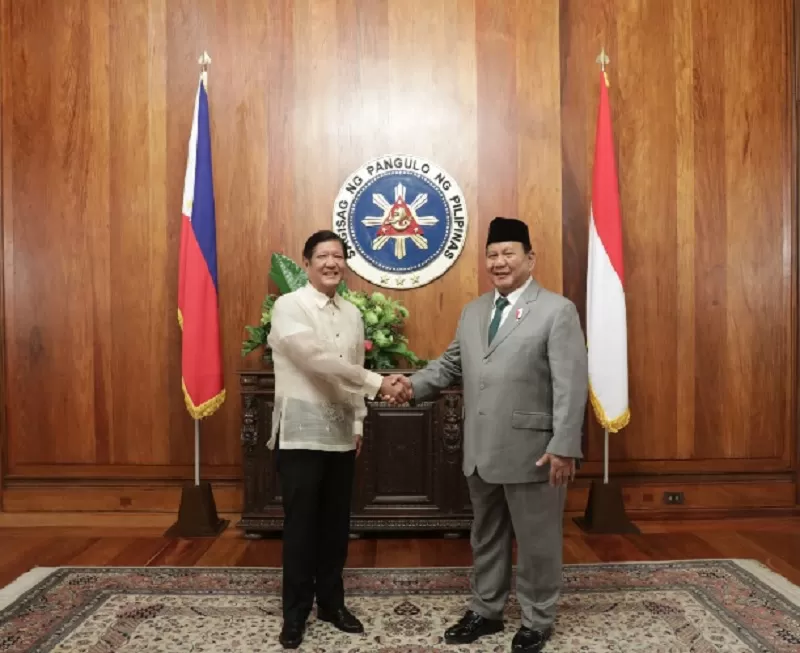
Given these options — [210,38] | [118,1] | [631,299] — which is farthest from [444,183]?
[118,1]

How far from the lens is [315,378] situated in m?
2.34

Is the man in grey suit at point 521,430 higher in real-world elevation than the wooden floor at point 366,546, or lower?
higher

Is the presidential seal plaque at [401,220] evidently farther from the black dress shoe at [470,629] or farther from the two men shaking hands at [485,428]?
the black dress shoe at [470,629]

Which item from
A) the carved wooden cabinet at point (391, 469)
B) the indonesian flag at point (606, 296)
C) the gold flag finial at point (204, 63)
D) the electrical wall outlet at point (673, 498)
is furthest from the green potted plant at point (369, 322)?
the electrical wall outlet at point (673, 498)

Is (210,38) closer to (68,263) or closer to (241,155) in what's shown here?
(241,155)

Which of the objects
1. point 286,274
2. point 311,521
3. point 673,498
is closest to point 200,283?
point 286,274

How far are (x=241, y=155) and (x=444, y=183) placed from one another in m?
1.24

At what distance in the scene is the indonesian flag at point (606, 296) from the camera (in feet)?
11.9

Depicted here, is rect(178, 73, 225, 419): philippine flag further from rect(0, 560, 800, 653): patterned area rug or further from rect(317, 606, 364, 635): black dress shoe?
rect(317, 606, 364, 635): black dress shoe

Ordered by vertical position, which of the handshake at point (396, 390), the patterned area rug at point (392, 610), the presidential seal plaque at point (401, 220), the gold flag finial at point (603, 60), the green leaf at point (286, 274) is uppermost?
the gold flag finial at point (603, 60)

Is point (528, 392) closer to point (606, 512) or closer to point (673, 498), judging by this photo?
point (606, 512)

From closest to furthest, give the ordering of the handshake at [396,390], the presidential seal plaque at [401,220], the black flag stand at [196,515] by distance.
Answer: the handshake at [396,390], the black flag stand at [196,515], the presidential seal plaque at [401,220]

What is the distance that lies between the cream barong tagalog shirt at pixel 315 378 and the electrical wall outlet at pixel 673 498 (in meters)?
2.50

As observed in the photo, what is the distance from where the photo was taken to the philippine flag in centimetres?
365
